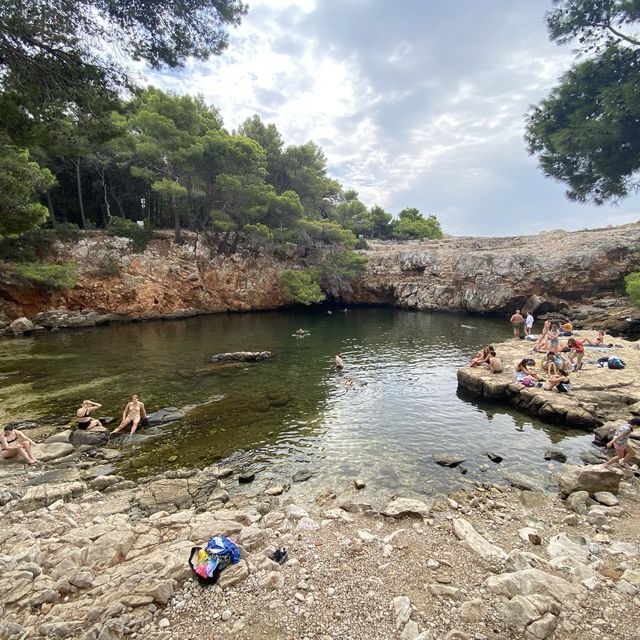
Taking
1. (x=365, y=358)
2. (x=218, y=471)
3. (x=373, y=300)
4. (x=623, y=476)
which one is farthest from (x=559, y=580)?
(x=373, y=300)

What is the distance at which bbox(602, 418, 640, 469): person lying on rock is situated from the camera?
356 inches

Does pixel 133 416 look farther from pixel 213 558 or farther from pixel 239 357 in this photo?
pixel 239 357

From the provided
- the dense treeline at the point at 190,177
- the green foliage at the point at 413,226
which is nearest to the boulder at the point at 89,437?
the dense treeline at the point at 190,177

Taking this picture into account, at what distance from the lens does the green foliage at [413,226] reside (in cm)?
6838

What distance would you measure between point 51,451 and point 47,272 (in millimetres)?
21397

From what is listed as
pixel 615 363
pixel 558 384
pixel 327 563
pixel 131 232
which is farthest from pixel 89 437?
pixel 131 232

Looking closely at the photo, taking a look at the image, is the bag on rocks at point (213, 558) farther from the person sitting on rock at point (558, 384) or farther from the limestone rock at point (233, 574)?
the person sitting on rock at point (558, 384)

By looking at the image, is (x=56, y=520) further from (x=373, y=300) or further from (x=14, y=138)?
(x=373, y=300)

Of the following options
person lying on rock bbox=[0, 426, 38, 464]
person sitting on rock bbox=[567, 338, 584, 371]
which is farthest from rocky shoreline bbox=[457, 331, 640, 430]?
person lying on rock bbox=[0, 426, 38, 464]

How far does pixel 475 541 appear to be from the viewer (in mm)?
6055

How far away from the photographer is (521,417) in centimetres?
1288

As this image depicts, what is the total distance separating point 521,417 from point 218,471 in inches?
405

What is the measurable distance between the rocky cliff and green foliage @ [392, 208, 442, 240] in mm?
22634

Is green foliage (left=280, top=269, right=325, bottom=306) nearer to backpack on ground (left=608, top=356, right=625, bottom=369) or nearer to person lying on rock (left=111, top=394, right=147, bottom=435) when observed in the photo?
person lying on rock (left=111, top=394, right=147, bottom=435)
